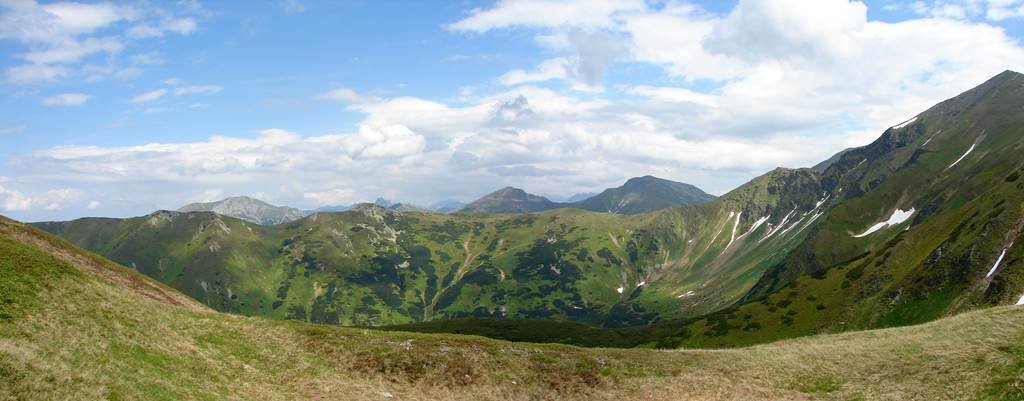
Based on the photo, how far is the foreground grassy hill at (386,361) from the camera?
112 feet

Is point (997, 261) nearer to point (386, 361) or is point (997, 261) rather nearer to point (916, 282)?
point (916, 282)

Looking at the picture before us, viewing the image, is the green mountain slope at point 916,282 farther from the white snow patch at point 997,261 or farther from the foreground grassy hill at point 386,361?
the foreground grassy hill at point 386,361

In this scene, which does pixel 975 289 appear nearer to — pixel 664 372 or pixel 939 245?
pixel 939 245

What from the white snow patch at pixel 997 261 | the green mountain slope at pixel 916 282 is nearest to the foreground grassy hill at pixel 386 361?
the green mountain slope at pixel 916 282

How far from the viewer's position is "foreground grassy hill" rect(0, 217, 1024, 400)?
112ft

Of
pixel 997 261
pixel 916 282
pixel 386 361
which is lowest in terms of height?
pixel 916 282

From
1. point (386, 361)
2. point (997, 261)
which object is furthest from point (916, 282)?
point (386, 361)

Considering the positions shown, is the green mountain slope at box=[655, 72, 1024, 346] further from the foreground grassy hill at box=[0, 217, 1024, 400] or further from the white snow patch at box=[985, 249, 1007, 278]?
the foreground grassy hill at box=[0, 217, 1024, 400]

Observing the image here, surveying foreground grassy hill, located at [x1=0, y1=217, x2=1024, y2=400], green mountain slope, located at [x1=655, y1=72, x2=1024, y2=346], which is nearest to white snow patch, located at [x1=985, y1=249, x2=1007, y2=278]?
green mountain slope, located at [x1=655, y1=72, x2=1024, y2=346]

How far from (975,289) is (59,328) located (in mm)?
139172

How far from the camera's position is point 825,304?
488 ft

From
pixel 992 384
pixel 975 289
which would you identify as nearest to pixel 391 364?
pixel 992 384

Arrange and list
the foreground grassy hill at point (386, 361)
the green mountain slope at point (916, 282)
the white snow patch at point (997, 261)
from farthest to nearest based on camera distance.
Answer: the green mountain slope at point (916, 282)
the white snow patch at point (997, 261)
the foreground grassy hill at point (386, 361)

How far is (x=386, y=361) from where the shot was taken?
5053 cm
